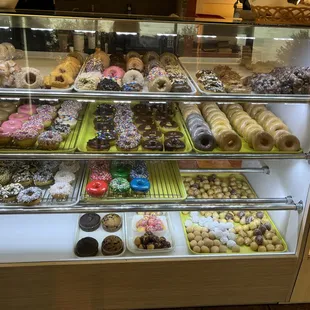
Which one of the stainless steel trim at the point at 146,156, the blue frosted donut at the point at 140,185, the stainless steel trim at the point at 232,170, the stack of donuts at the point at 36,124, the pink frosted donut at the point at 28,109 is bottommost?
the stainless steel trim at the point at 232,170

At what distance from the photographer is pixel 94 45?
2.58 m

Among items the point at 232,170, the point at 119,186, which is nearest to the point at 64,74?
the point at 119,186

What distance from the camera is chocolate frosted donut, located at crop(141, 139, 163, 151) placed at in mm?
2363

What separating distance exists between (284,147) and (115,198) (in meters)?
1.12

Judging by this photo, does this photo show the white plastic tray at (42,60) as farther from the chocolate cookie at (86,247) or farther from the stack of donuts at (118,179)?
the chocolate cookie at (86,247)

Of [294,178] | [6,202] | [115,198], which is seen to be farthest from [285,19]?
[6,202]

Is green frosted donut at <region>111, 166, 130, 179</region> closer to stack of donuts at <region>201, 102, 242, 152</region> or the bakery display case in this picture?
the bakery display case

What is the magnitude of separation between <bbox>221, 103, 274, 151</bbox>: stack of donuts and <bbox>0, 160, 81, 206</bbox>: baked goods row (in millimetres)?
1145

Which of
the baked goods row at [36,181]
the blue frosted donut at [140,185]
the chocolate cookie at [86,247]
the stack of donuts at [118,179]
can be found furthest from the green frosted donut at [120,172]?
the chocolate cookie at [86,247]

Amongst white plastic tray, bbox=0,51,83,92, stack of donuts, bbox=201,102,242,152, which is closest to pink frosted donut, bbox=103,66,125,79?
white plastic tray, bbox=0,51,83,92

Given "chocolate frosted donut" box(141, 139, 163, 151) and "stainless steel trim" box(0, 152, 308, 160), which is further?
"chocolate frosted donut" box(141, 139, 163, 151)

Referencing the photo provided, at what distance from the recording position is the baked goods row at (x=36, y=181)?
2299 millimetres

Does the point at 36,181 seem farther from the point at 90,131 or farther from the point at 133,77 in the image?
the point at 133,77

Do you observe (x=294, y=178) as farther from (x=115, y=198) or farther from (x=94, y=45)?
(x=94, y=45)
